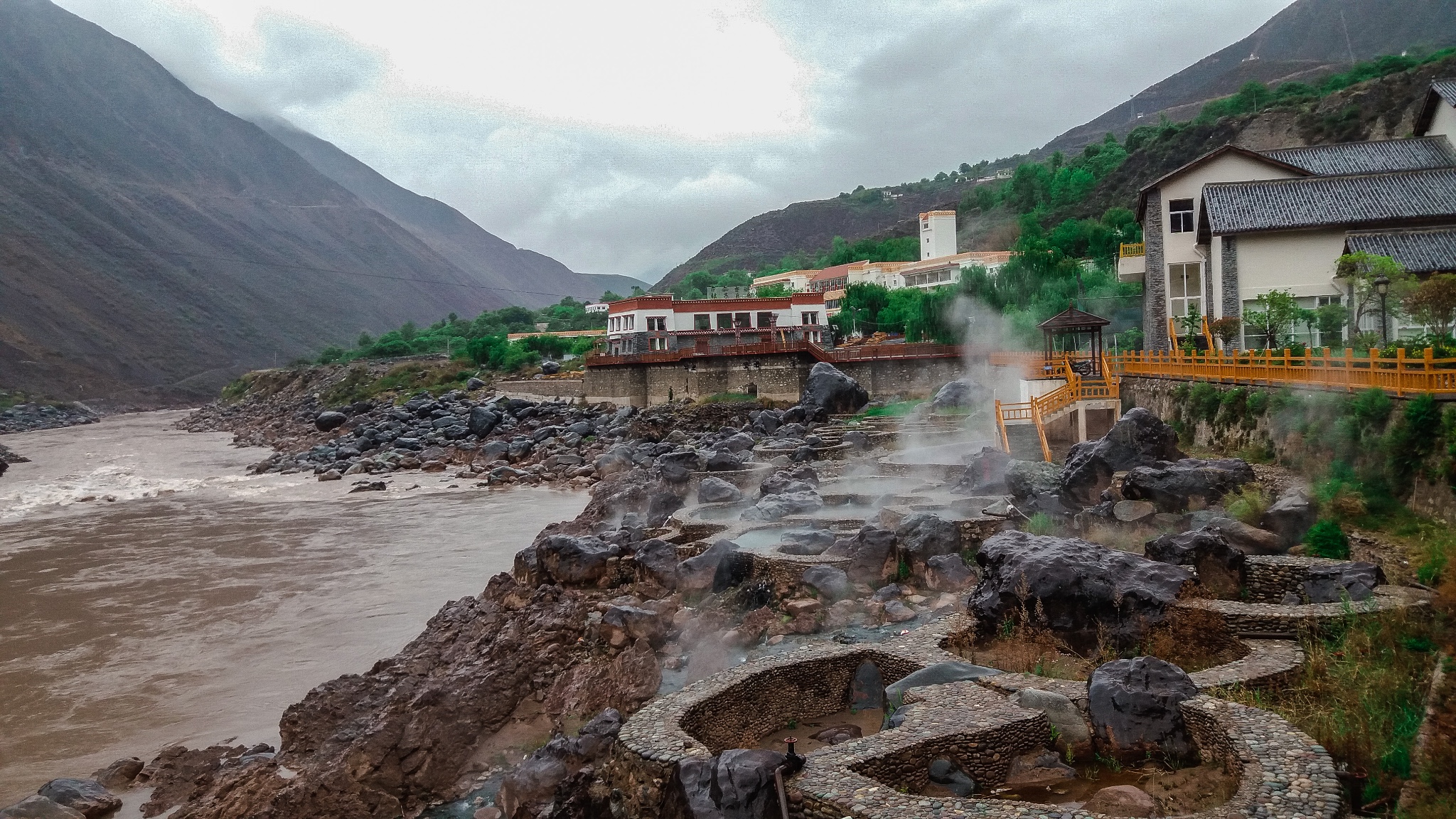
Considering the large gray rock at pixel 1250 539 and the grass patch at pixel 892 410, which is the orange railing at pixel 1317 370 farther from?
the grass patch at pixel 892 410

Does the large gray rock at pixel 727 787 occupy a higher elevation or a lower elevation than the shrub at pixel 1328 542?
lower

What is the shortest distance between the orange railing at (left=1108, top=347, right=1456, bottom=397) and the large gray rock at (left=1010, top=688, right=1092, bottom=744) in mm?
7897

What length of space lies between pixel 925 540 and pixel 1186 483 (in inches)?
184

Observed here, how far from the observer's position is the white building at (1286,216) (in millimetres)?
25141

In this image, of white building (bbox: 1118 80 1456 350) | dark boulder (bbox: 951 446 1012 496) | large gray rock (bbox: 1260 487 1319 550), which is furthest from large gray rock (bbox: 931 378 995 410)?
large gray rock (bbox: 1260 487 1319 550)

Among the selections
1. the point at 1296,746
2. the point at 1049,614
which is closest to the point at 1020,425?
the point at 1049,614

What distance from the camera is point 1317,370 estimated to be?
17297 mm

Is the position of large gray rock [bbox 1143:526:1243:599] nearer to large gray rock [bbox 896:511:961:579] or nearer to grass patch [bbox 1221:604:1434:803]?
grass patch [bbox 1221:604:1434:803]

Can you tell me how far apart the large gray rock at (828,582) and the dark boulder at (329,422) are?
179 ft

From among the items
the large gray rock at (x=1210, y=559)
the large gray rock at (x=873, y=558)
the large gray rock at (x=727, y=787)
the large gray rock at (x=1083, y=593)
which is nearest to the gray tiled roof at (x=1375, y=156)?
the large gray rock at (x=873, y=558)

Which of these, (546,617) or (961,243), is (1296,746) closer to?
(546,617)

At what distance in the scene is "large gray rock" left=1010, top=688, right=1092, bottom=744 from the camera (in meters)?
9.82

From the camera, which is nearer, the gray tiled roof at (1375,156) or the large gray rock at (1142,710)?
the large gray rock at (1142,710)

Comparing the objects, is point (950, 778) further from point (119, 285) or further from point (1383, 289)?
point (119, 285)
